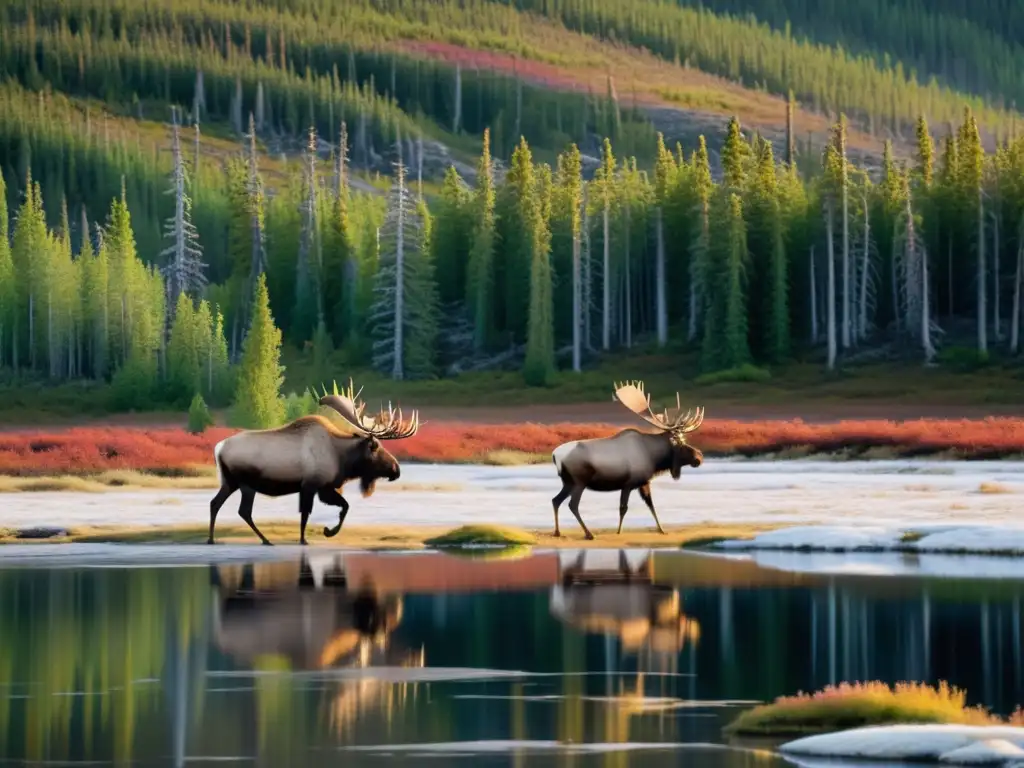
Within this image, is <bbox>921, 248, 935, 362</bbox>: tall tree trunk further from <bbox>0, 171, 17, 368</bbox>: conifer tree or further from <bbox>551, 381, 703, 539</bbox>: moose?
<bbox>551, 381, 703, 539</bbox>: moose

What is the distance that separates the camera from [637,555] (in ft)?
99.2

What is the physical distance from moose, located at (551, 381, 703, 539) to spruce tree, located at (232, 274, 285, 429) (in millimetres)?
27023

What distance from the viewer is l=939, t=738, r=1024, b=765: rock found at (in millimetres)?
13742

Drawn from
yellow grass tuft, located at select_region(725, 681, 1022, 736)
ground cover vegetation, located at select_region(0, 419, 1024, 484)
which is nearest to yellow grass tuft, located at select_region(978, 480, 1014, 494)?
ground cover vegetation, located at select_region(0, 419, 1024, 484)

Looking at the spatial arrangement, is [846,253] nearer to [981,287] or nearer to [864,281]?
[864,281]

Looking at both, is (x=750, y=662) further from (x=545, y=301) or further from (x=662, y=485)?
(x=545, y=301)

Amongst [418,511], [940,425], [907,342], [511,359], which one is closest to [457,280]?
[511,359]

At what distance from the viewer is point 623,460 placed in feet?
106

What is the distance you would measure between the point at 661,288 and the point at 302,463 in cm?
7825

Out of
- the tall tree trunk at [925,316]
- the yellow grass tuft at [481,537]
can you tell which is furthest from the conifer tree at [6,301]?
the yellow grass tuft at [481,537]

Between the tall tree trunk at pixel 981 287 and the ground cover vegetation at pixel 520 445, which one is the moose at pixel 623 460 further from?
the tall tree trunk at pixel 981 287

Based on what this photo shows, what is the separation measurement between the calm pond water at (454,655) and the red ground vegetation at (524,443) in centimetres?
2260

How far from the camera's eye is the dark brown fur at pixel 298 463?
99.6 ft

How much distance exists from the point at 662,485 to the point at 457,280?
7429 centimetres
